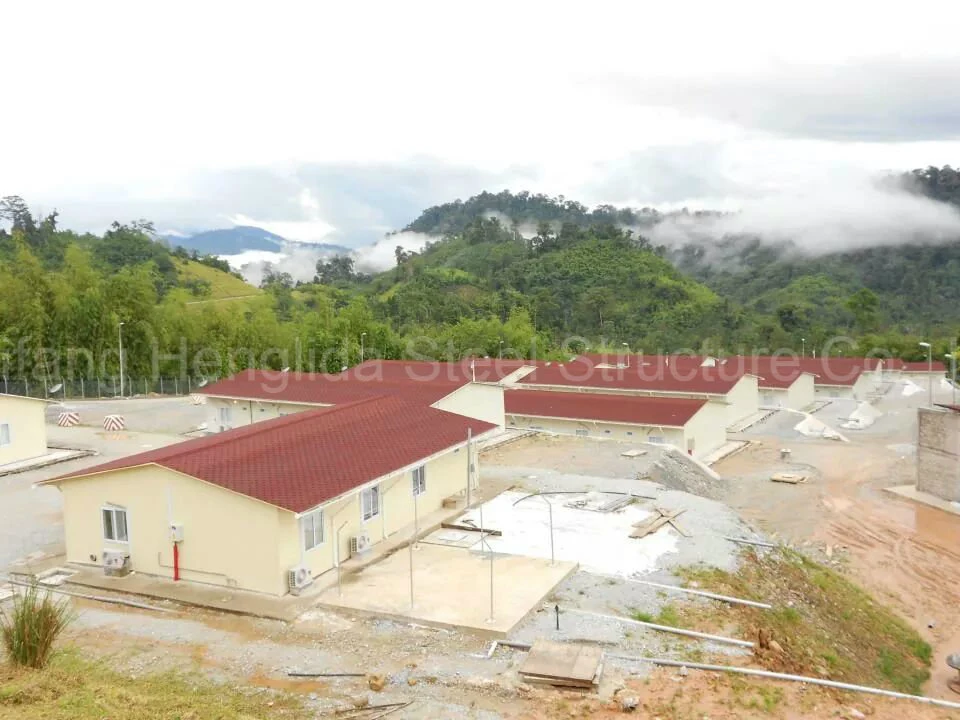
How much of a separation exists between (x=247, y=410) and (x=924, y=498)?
23.7m

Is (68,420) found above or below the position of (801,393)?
above

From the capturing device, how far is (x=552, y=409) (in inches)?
1399

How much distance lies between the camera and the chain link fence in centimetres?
4228

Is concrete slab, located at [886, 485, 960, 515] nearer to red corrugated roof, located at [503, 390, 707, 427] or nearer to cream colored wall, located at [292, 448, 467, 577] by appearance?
red corrugated roof, located at [503, 390, 707, 427]

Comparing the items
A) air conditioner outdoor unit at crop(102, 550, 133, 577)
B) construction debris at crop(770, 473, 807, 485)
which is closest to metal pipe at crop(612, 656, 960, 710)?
air conditioner outdoor unit at crop(102, 550, 133, 577)

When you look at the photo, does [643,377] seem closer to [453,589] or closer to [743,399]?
[743,399]

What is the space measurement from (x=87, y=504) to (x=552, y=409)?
22852 mm

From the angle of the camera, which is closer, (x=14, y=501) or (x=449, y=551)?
(x=449, y=551)

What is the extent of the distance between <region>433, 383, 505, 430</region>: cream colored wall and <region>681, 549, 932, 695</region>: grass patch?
13.9m

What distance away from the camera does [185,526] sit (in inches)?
558

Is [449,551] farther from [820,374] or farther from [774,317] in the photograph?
[774,317]

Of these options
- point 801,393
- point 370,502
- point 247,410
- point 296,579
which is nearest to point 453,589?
point 296,579

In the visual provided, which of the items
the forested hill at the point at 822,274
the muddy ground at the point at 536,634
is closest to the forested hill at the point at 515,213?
the forested hill at the point at 822,274

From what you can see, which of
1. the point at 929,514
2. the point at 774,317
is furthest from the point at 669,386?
the point at 774,317
